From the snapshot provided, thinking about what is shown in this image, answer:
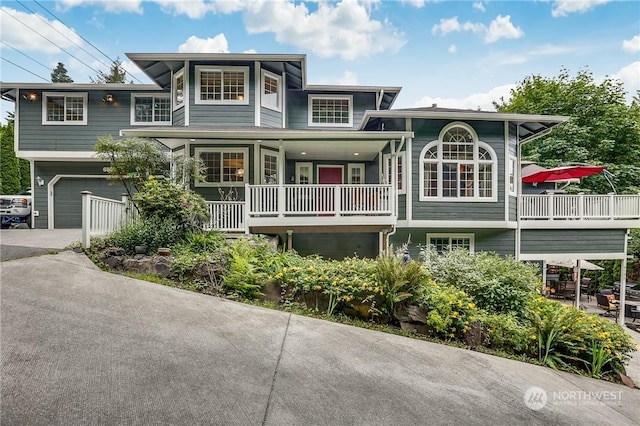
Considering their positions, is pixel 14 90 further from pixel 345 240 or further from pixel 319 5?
pixel 345 240

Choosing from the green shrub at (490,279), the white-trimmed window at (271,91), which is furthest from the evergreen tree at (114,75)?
the green shrub at (490,279)

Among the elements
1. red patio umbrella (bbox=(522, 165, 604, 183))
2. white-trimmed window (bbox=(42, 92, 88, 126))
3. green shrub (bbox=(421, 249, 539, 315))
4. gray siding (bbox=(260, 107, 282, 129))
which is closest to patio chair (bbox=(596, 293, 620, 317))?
red patio umbrella (bbox=(522, 165, 604, 183))

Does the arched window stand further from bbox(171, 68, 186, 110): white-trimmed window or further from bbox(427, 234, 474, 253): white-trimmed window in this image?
bbox(171, 68, 186, 110): white-trimmed window

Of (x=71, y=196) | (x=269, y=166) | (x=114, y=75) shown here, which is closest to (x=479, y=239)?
(x=269, y=166)

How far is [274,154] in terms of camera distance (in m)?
10.5

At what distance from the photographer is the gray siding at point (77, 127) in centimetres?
1212

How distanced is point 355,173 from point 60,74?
41078mm

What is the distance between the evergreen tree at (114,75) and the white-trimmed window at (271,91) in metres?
28.4

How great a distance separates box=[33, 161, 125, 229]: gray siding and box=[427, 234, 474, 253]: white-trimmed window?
12324mm

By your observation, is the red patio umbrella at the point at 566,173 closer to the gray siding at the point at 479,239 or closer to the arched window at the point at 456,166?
the arched window at the point at 456,166

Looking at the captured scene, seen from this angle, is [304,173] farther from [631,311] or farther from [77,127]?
[631,311]

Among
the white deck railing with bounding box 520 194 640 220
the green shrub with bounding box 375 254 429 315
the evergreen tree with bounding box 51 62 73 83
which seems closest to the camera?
the green shrub with bounding box 375 254 429 315

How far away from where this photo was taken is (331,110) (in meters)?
13.1

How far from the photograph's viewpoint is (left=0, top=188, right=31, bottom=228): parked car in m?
12.0
